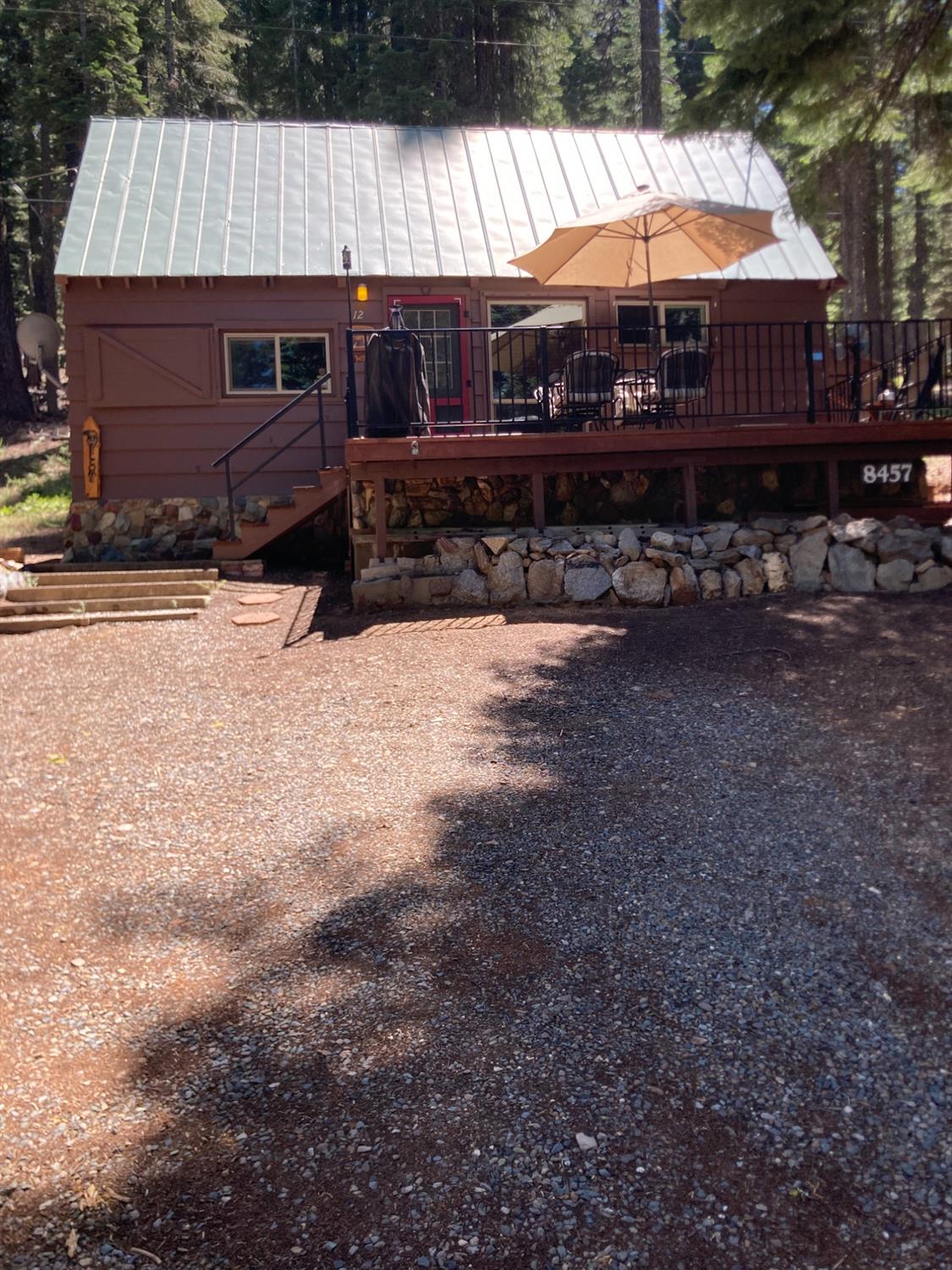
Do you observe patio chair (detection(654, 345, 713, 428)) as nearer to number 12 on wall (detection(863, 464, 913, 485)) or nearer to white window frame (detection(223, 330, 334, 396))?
number 12 on wall (detection(863, 464, 913, 485))

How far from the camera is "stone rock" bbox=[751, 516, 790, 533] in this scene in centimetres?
902

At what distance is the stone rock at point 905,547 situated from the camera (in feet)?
28.3

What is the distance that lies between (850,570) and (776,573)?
59cm

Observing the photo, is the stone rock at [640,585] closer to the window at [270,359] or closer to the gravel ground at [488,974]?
the gravel ground at [488,974]

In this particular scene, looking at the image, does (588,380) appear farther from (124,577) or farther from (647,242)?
(124,577)

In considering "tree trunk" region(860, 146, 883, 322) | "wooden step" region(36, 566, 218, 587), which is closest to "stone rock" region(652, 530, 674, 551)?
"wooden step" region(36, 566, 218, 587)

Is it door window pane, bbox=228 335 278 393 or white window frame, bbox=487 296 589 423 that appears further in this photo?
white window frame, bbox=487 296 589 423

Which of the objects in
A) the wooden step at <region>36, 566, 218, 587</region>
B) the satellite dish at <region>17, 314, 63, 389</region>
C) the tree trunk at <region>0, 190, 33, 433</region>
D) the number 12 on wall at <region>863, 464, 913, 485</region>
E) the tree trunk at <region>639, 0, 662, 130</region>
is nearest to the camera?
the number 12 on wall at <region>863, 464, 913, 485</region>

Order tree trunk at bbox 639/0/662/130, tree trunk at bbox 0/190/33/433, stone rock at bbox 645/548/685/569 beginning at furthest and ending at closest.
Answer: tree trunk at bbox 639/0/662/130 < tree trunk at bbox 0/190/33/433 < stone rock at bbox 645/548/685/569

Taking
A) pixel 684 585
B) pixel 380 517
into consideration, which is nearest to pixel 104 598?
pixel 380 517

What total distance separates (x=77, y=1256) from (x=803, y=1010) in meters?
2.28

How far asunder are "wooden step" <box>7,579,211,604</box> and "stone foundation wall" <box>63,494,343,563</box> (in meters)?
1.97

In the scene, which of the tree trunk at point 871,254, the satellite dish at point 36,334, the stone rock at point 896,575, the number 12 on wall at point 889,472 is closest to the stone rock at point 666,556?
the stone rock at point 896,575

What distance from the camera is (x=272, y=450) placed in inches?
480
